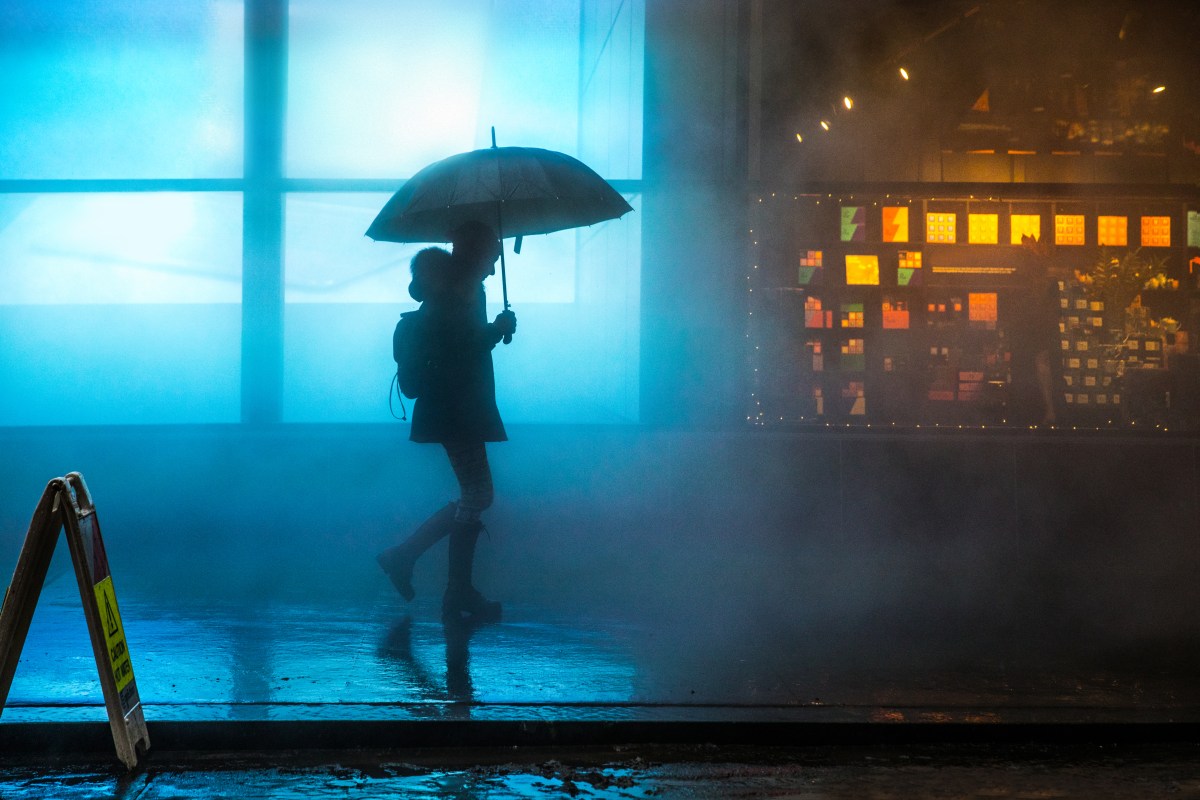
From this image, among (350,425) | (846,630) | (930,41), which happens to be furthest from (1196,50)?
(350,425)

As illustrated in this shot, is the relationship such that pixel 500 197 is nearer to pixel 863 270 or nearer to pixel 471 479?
pixel 471 479

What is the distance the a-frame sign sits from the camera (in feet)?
11.3

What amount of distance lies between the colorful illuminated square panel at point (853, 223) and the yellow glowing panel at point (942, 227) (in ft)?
1.43

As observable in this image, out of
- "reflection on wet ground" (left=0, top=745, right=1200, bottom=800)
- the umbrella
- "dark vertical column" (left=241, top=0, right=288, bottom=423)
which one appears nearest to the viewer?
"reflection on wet ground" (left=0, top=745, right=1200, bottom=800)

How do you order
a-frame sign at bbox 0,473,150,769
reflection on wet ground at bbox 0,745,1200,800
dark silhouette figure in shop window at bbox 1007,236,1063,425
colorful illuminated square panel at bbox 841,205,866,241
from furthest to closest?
colorful illuminated square panel at bbox 841,205,866,241, dark silhouette figure in shop window at bbox 1007,236,1063,425, a-frame sign at bbox 0,473,150,769, reflection on wet ground at bbox 0,745,1200,800

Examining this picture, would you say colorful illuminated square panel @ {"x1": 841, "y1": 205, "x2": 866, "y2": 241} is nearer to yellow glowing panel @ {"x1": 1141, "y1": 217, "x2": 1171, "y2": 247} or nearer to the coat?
yellow glowing panel @ {"x1": 1141, "y1": 217, "x2": 1171, "y2": 247}

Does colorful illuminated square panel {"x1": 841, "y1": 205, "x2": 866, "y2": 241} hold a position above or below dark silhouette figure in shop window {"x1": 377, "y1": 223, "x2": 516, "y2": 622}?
above

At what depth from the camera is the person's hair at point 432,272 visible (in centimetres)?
535

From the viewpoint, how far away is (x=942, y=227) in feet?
25.7

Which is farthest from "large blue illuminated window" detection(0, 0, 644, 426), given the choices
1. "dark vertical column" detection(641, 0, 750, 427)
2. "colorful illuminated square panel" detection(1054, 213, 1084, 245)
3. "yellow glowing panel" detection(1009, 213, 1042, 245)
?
"colorful illuminated square panel" detection(1054, 213, 1084, 245)

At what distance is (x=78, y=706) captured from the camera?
12.8 ft

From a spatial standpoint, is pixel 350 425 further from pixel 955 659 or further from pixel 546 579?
pixel 955 659

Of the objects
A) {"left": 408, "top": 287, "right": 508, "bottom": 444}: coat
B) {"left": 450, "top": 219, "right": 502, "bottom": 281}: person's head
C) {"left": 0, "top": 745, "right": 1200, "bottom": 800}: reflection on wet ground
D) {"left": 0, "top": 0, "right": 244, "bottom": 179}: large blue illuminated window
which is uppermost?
{"left": 0, "top": 0, "right": 244, "bottom": 179}: large blue illuminated window

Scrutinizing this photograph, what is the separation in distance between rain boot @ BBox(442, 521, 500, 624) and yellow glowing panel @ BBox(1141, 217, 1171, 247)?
Result: 16.5 ft
